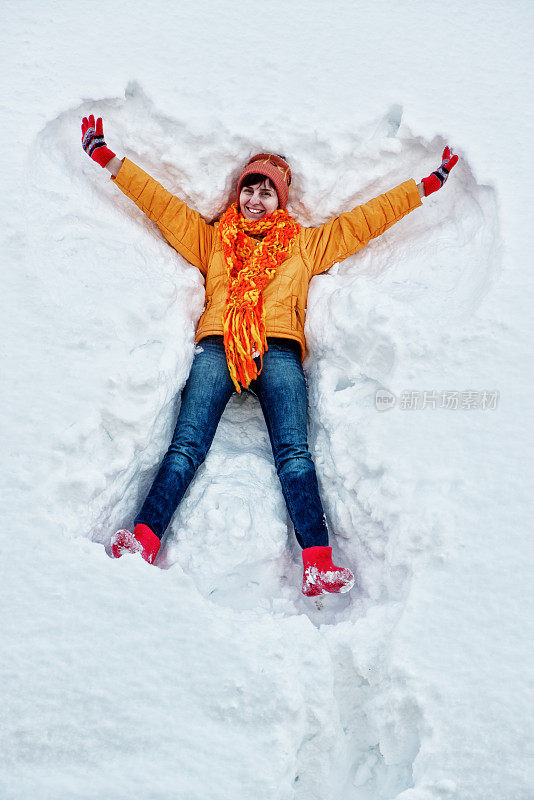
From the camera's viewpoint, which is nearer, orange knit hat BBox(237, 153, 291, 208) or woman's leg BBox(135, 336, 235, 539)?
woman's leg BBox(135, 336, 235, 539)

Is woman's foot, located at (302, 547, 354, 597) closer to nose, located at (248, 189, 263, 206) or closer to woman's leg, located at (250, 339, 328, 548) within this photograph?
woman's leg, located at (250, 339, 328, 548)

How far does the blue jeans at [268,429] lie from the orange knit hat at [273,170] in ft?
1.66

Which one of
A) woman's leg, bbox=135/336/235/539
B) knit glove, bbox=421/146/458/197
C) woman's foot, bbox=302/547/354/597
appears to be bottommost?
woman's foot, bbox=302/547/354/597

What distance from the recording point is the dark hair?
1979 millimetres

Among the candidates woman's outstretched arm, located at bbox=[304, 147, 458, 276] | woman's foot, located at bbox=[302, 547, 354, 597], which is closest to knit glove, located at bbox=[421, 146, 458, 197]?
woman's outstretched arm, located at bbox=[304, 147, 458, 276]

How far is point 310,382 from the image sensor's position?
1.95m

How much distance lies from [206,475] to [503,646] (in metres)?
0.89

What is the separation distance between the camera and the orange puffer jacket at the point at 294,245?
6.30 feet

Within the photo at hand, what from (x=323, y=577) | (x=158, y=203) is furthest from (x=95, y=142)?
(x=323, y=577)

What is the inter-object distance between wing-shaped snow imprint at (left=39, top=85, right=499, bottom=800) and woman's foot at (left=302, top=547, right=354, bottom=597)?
7 cm

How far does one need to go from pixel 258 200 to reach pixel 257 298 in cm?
34

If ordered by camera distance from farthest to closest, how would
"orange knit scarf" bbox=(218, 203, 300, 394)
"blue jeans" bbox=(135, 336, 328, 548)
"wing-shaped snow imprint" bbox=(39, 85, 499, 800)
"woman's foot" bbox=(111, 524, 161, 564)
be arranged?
"orange knit scarf" bbox=(218, 203, 300, 394) → "blue jeans" bbox=(135, 336, 328, 548) → "woman's foot" bbox=(111, 524, 161, 564) → "wing-shaped snow imprint" bbox=(39, 85, 499, 800)

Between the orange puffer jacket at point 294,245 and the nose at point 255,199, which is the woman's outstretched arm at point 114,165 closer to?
the orange puffer jacket at point 294,245

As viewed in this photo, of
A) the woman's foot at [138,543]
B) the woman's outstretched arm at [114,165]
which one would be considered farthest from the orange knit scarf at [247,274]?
the woman's foot at [138,543]
